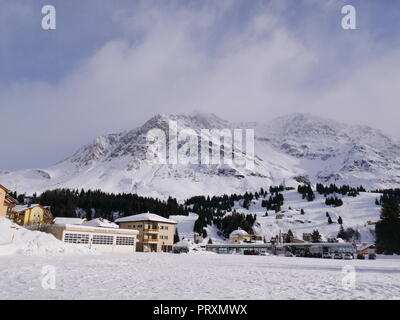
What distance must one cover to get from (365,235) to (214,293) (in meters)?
135

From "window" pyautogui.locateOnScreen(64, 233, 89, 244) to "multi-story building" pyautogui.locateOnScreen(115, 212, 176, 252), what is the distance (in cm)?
1864

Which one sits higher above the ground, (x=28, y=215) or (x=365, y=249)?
(x=28, y=215)

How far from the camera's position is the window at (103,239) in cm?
6431

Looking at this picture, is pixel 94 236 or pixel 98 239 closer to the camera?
pixel 94 236

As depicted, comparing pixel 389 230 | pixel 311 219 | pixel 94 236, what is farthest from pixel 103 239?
pixel 311 219

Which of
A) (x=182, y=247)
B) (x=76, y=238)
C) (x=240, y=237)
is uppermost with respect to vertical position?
(x=76, y=238)

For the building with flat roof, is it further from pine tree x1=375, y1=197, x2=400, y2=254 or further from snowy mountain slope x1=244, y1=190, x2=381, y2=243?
snowy mountain slope x1=244, y1=190, x2=381, y2=243

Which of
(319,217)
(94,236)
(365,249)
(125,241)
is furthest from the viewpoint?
(319,217)

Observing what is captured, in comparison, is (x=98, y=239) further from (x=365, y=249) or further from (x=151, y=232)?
(x=365, y=249)

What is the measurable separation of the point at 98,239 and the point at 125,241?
22.2 ft

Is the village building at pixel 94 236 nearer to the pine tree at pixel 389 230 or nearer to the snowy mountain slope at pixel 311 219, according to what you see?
the pine tree at pixel 389 230

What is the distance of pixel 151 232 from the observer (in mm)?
82625
